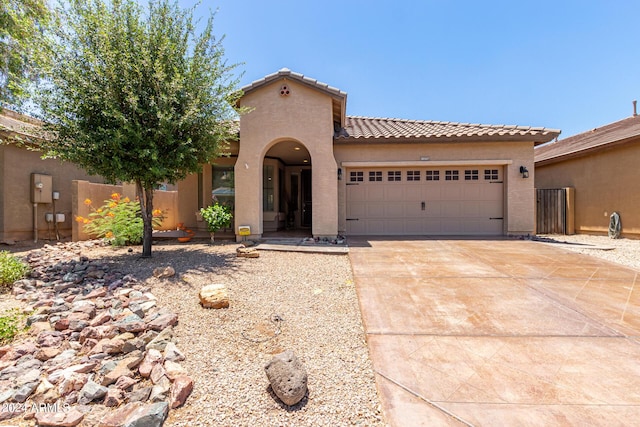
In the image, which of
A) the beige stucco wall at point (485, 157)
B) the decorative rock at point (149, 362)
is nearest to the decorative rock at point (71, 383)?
the decorative rock at point (149, 362)

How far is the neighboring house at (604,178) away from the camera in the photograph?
393 inches

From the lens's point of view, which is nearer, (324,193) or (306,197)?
(324,193)

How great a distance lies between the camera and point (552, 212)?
11.9 meters

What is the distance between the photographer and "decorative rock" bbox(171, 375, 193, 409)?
2.18m

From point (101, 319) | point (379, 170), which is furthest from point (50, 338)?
point (379, 170)

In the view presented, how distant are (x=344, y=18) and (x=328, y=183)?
636 cm

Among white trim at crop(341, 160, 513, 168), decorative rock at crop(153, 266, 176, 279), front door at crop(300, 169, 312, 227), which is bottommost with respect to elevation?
decorative rock at crop(153, 266, 176, 279)

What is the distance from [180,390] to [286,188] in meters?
10.9

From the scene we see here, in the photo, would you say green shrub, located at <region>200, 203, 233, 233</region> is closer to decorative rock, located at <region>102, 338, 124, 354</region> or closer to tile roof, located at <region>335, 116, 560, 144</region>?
tile roof, located at <region>335, 116, 560, 144</region>

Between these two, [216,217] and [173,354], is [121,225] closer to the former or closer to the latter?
[216,217]

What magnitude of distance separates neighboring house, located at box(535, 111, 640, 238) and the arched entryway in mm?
11740

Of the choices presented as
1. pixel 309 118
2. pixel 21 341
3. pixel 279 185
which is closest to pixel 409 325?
pixel 21 341

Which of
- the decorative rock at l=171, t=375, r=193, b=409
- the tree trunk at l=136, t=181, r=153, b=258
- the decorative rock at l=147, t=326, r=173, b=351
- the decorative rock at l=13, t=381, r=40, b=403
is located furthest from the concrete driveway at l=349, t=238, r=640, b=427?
the tree trunk at l=136, t=181, r=153, b=258

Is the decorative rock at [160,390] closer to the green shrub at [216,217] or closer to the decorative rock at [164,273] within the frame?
the decorative rock at [164,273]
